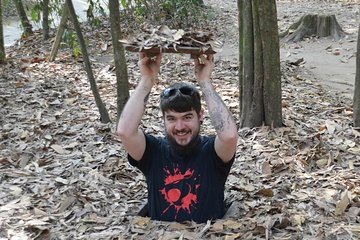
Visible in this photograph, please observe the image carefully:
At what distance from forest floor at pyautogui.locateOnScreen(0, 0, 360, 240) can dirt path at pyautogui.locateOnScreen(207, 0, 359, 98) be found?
107 millimetres

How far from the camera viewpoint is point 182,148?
2.81 meters

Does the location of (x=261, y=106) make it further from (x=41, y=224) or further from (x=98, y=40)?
(x=98, y=40)

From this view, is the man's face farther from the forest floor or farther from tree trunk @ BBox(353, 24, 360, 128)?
tree trunk @ BBox(353, 24, 360, 128)

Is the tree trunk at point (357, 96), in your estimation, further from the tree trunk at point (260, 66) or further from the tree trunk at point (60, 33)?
the tree trunk at point (60, 33)

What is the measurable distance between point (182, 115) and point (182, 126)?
0.06m

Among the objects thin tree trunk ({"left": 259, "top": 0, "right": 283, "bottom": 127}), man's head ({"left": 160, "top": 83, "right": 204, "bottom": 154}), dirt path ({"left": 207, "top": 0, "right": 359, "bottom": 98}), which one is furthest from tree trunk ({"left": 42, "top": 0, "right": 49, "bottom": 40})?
man's head ({"left": 160, "top": 83, "right": 204, "bottom": 154})

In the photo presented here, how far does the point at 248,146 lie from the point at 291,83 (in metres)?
2.26

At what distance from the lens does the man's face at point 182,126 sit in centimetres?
274

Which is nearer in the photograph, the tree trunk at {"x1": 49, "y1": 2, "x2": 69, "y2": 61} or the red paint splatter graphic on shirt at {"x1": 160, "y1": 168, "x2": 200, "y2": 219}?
the red paint splatter graphic on shirt at {"x1": 160, "y1": 168, "x2": 200, "y2": 219}

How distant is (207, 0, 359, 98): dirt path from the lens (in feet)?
21.5

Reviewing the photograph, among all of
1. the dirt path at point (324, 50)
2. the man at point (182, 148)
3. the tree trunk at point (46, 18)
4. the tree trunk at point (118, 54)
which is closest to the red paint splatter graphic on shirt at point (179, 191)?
the man at point (182, 148)

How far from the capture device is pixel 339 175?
337cm

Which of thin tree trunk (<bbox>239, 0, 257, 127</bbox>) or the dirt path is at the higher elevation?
thin tree trunk (<bbox>239, 0, 257, 127</bbox>)

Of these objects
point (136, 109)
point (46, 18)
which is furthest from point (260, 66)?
point (46, 18)
